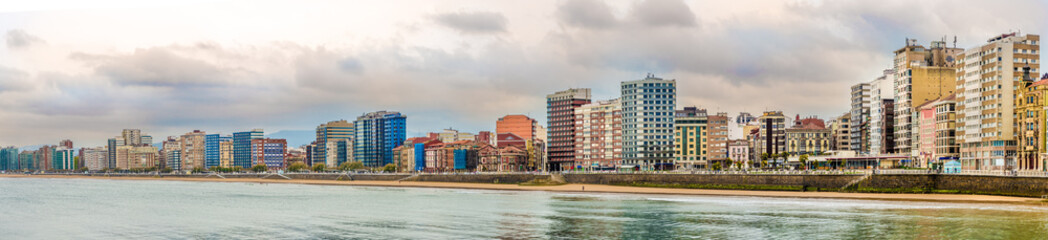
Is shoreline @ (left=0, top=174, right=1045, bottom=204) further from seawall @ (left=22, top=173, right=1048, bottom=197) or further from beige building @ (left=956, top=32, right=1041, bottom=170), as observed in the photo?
beige building @ (left=956, top=32, right=1041, bottom=170)

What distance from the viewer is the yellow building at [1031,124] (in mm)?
41656

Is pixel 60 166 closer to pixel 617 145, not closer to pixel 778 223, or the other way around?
pixel 617 145

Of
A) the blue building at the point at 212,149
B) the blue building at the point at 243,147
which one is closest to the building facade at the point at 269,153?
the blue building at the point at 243,147

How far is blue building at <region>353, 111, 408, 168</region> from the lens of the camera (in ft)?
403

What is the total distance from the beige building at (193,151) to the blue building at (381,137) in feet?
161

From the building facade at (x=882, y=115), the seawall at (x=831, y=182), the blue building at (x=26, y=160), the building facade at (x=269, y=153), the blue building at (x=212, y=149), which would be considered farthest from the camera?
the blue building at (x=26, y=160)

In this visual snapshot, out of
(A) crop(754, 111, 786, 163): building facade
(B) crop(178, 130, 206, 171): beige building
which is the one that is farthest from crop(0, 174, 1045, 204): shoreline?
(B) crop(178, 130, 206, 171): beige building

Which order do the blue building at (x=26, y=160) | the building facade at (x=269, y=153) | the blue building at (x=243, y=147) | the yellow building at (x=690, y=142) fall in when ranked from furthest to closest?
the blue building at (x=26, y=160) → the blue building at (x=243, y=147) → the building facade at (x=269, y=153) → the yellow building at (x=690, y=142)

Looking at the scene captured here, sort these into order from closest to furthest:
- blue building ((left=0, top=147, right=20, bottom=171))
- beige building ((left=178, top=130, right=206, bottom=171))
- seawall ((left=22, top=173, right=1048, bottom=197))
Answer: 1. seawall ((left=22, top=173, right=1048, bottom=197))
2. beige building ((left=178, top=130, right=206, bottom=171))
3. blue building ((left=0, top=147, right=20, bottom=171))

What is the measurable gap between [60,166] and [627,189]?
158 m

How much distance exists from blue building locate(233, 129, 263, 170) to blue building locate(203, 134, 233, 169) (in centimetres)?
532

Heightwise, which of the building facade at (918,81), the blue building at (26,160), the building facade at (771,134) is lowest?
the blue building at (26,160)

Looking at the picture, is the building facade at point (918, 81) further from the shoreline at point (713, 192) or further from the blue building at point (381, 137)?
the blue building at point (381, 137)

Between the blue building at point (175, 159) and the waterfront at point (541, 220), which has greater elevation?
the waterfront at point (541, 220)
